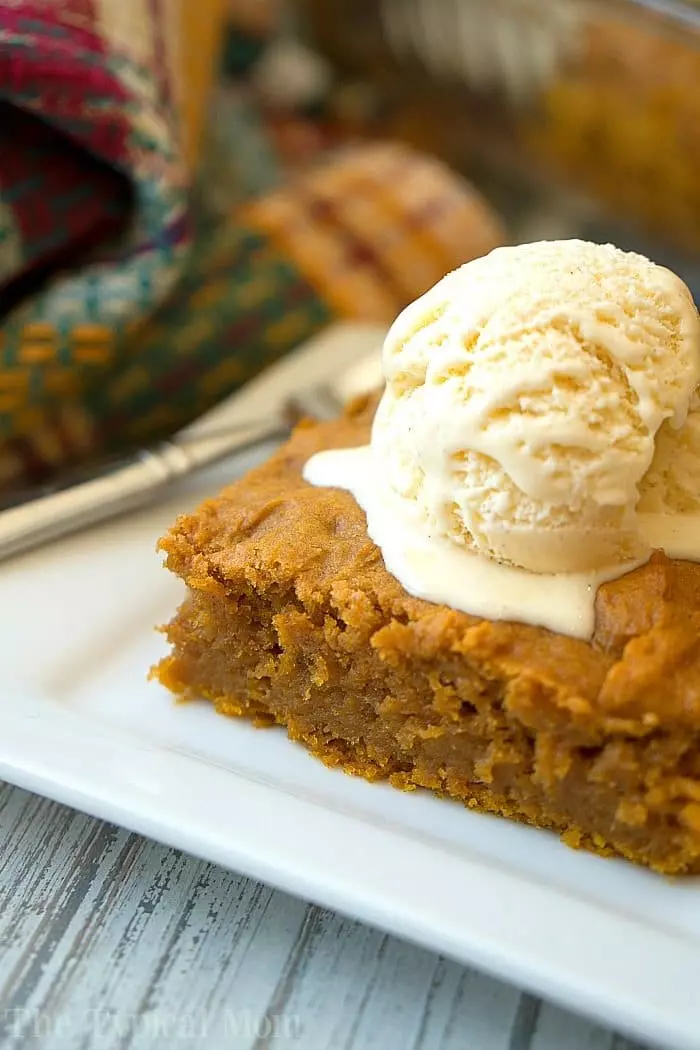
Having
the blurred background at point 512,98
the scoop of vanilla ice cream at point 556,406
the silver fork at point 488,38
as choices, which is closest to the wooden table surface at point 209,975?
the scoop of vanilla ice cream at point 556,406

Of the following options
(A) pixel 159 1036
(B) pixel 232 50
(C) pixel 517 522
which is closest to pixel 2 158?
(C) pixel 517 522

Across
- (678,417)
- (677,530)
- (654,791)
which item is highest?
(678,417)

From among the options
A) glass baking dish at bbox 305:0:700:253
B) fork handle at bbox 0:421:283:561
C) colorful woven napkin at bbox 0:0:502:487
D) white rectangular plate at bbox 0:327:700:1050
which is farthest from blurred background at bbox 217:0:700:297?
white rectangular plate at bbox 0:327:700:1050

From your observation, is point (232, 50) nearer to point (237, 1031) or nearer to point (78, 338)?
point (78, 338)

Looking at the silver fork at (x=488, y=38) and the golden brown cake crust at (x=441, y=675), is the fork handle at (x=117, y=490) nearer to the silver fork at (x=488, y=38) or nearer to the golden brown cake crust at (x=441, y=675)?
the golden brown cake crust at (x=441, y=675)

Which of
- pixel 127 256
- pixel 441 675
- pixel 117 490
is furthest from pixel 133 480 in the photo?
pixel 441 675

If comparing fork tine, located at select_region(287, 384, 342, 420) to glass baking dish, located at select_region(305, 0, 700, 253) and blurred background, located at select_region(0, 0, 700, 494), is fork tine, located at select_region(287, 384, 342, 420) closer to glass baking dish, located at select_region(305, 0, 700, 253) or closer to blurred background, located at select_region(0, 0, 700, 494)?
blurred background, located at select_region(0, 0, 700, 494)

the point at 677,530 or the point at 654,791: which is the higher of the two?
the point at 677,530
